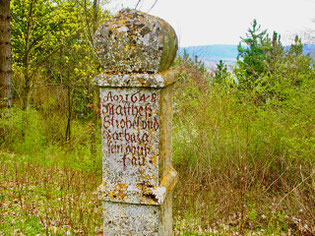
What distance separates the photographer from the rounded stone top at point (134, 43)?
2.51 metres

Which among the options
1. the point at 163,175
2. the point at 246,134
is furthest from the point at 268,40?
the point at 163,175

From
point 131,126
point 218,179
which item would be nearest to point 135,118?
point 131,126

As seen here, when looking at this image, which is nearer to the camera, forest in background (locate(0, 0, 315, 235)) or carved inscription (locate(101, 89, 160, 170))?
carved inscription (locate(101, 89, 160, 170))

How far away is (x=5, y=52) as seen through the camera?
303 inches

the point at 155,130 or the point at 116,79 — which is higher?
the point at 116,79

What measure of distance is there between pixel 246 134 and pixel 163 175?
2831mm

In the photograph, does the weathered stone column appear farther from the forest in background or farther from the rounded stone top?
the forest in background

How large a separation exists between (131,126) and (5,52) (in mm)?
6339

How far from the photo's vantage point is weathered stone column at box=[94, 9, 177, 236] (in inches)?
100

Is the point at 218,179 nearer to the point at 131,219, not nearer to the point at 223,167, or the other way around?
the point at 223,167

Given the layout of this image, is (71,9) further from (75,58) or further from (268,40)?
(268,40)

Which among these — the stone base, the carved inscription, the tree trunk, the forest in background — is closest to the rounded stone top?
the carved inscription

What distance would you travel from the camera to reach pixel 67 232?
3572mm

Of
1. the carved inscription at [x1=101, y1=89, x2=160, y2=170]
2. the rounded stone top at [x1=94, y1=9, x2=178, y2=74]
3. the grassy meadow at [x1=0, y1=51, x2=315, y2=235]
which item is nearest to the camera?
the rounded stone top at [x1=94, y1=9, x2=178, y2=74]
